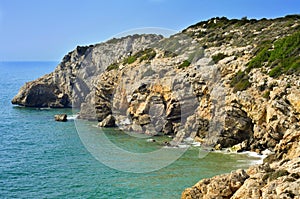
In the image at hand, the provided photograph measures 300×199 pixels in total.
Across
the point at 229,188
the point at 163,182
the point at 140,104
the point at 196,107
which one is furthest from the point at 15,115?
the point at 229,188

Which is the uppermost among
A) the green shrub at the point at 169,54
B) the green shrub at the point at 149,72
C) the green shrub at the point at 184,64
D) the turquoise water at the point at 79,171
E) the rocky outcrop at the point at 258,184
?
the green shrub at the point at 169,54

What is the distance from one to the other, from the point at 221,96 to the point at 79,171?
64.4 feet

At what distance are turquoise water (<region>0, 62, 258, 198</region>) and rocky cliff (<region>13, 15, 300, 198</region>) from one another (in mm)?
4098

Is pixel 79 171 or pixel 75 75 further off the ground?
pixel 75 75

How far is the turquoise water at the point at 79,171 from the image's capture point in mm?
29891

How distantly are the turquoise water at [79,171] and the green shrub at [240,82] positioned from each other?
8.66 m

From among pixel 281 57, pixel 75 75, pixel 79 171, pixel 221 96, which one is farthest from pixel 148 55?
pixel 79 171

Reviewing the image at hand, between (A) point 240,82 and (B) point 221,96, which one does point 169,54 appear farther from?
(A) point 240,82

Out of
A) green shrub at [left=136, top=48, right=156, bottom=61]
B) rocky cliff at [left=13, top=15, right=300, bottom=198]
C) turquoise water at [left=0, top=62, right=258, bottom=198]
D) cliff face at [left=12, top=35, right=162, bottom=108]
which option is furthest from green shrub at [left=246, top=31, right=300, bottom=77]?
cliff face at [left=12, top=35, right=162, bottom=108]

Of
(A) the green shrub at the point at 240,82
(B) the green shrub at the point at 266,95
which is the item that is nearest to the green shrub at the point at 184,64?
(A) the green shrub at the point at 240,82

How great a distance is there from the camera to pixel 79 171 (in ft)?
117

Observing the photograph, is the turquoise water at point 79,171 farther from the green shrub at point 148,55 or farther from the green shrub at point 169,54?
the green shrub at point 148,55

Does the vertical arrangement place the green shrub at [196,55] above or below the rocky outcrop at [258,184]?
above

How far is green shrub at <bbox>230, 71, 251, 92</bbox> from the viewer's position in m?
44.1
